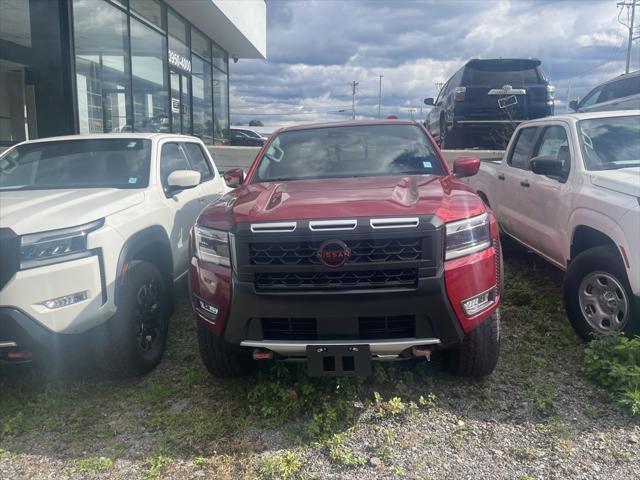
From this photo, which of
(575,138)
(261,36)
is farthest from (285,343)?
(261,36)

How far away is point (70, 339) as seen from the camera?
3135 mm

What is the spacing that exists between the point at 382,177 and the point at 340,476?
209 cm

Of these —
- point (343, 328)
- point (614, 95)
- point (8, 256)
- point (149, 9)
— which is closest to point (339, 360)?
point (343, 328)

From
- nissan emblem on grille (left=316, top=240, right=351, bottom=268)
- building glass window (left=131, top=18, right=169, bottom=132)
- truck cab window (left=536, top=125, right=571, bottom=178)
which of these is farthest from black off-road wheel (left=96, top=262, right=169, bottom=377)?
building glass window (left=131, top=18, right=169, bottom=132)

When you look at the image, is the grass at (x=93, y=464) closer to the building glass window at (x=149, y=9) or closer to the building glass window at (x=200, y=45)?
the building glass window at (x=149, y=9)

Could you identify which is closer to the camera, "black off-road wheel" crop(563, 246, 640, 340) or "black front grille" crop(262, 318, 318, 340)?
"black front grille" crop(262, 318, 318, 340)

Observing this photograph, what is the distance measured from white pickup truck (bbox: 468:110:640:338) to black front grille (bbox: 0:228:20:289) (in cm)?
370

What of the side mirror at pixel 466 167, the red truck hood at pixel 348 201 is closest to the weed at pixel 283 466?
the red truck hood at pixel 348 201

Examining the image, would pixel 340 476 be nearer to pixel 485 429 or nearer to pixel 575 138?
pixel 485 429

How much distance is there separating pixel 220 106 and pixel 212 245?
18098mm

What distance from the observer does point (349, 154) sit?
436 cm

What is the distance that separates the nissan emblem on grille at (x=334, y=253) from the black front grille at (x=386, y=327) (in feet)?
1.17

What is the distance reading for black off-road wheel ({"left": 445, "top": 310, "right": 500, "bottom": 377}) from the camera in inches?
124

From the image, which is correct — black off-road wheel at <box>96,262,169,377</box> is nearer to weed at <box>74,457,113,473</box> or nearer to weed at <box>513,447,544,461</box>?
weed at <box>74,457,113,473</box>
